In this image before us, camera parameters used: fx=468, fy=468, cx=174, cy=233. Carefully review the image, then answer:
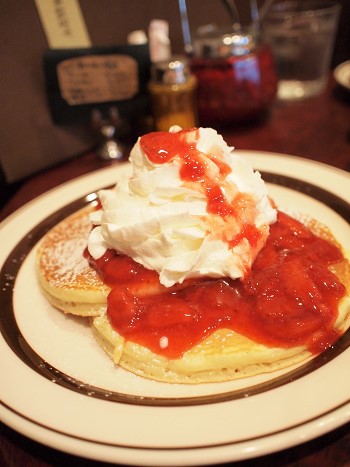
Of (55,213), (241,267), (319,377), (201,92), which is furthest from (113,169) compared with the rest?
(319,377)

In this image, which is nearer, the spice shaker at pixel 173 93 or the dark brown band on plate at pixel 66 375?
the dark brown band on plate at pixel 66 375

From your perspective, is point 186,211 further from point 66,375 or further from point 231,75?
point 231,75

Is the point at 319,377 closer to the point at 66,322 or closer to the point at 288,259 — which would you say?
the point at 288,259

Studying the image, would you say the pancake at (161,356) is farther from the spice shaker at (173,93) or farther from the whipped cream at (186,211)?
the spice shaker at (173,93)

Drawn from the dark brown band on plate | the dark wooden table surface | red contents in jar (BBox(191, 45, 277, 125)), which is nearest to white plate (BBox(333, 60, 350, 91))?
the dark wooden table surface

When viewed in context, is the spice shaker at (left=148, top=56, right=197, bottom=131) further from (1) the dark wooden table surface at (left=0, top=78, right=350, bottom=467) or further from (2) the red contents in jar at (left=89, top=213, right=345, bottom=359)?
(2) the red contents in jar at (left=89, top=213, right=345, bottom=359)

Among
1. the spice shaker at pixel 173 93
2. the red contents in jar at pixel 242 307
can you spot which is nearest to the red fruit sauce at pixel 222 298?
the red contents in jar at pixel 242 307
